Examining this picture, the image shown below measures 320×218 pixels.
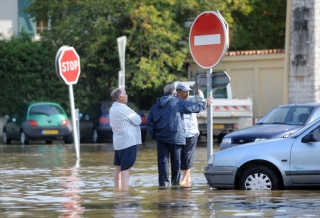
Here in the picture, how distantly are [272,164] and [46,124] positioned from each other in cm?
2094

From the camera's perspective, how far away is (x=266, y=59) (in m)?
43.1

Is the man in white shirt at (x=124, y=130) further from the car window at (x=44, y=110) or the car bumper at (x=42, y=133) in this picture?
the car window at (x=44, y=110)

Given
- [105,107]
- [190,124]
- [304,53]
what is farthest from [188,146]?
[304,53]

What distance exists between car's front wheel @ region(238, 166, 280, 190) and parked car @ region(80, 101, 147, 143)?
20562 mm

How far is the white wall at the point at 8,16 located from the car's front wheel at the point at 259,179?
32854mm

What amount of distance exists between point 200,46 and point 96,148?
54.0ft

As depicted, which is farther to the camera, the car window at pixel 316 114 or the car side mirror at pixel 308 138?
the car window at pixel 316 114

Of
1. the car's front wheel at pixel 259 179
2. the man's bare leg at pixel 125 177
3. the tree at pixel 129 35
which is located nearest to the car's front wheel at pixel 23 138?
the tree at pixel 129 35

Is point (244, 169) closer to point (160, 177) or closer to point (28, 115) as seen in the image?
point (160, 177)

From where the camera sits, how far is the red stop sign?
26.7 metres

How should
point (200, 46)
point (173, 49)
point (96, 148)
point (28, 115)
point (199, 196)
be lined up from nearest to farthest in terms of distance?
point (199, 196) → point (200, 46) → point (96, 148) → point (28, 115) → point (173, 49)

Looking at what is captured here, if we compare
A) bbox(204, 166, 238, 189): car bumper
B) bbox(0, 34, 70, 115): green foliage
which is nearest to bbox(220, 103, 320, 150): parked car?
bbox(204, 166, 238, 189): car bumper

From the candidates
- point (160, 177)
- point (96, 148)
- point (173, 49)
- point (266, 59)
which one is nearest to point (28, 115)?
point (96, 148)

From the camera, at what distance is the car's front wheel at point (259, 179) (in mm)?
16000
